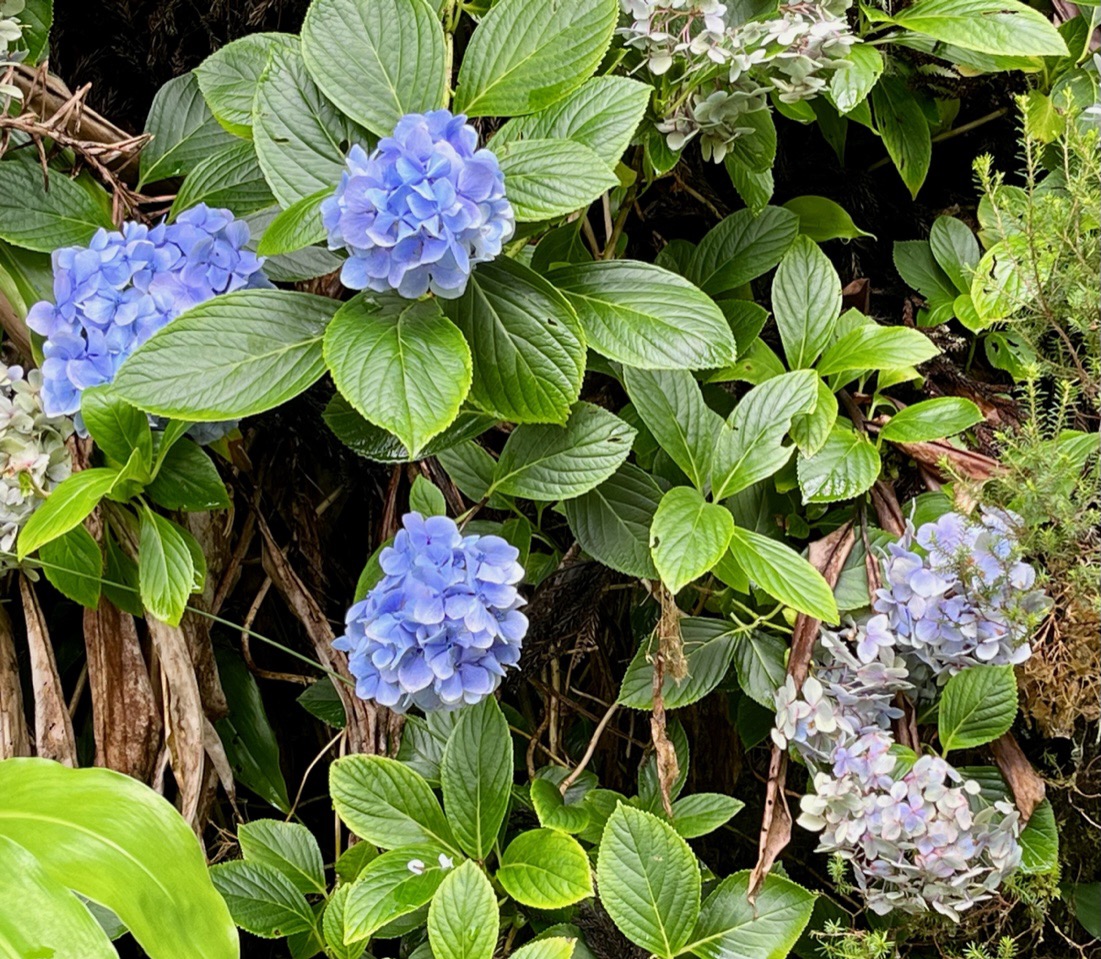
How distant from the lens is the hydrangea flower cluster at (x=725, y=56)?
36.0 inches

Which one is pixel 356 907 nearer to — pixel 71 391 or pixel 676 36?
pixel 71 391

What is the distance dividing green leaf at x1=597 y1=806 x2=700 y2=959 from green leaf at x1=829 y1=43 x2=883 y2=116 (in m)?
0.66

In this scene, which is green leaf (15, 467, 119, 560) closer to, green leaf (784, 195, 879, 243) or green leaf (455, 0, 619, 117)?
green leaf (455, 0, 619, 117)

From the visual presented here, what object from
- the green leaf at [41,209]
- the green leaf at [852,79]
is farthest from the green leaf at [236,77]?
the green leaf at [852,79]

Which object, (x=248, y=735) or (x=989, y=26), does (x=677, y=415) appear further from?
(x=248, y=735)

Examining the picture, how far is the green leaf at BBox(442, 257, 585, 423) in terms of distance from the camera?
839 millimetres

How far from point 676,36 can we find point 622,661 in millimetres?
660

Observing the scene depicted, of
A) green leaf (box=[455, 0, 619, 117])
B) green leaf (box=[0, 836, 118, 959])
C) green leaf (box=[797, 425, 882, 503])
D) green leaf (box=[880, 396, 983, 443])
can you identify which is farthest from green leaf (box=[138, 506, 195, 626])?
green leaf (box=[880, 396, 983, 443])

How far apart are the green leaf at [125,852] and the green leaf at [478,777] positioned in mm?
213

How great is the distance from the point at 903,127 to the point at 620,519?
0.58 m

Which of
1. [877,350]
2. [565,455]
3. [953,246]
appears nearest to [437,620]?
[565,455]

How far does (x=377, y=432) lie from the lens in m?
0.93

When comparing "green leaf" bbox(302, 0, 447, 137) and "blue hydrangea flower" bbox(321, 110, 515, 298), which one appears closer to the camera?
"blue hydrangea flower" bbox(321, 110, 515, 298)

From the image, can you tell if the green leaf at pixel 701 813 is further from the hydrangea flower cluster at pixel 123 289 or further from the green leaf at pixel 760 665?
the hydrangea flower cluster at pixel 123 289
